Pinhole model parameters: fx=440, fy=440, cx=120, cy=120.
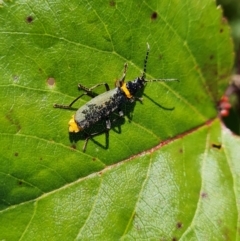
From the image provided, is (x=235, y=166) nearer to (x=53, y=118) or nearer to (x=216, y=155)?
(x=216, y=155)

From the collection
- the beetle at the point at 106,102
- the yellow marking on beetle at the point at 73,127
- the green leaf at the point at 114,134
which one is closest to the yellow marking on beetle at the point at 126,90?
the beetle at the point at 106,102

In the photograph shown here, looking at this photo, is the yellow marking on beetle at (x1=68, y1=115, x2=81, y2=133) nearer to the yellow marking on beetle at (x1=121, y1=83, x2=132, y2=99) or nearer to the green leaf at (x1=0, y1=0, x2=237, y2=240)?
the green leaf at (x1=0, y1=0, x2=237, y2=240)

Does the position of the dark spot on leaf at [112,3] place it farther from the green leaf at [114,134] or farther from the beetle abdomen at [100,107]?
the beetle abdomen at [100,107]

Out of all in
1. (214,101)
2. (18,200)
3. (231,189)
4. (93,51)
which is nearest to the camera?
(18,200)

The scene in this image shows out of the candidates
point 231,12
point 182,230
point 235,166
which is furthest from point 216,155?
point 231,12

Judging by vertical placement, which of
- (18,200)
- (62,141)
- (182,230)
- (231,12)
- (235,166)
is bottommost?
(182,230)

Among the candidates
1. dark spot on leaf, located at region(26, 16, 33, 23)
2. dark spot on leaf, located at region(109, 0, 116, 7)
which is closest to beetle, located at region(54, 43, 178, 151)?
dark spot on leaf, located at region(109, 0, 116, 7)
